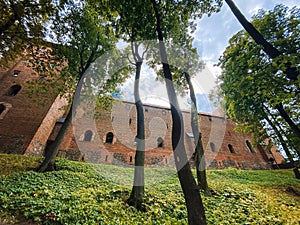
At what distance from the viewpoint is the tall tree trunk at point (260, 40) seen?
357cm

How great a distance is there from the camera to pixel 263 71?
4285 millimetres

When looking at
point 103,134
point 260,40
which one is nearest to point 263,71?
point 260,40

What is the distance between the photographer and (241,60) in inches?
199

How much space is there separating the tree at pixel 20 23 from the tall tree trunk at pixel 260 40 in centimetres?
711

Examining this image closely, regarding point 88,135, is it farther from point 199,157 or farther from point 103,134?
point 199,157

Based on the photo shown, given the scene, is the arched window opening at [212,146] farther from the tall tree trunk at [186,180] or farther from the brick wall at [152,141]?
the tall tree trunk at [186,180]

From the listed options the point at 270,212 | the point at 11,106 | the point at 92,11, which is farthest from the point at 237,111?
the point at 11,106

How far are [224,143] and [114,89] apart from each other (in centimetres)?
1538

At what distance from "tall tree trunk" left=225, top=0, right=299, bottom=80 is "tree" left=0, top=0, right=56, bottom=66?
7.11 m

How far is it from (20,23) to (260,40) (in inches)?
347

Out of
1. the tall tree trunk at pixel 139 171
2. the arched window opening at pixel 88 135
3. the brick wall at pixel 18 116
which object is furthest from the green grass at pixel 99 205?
the arched window opening at pixel 88 135

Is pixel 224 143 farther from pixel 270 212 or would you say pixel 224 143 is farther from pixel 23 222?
pixel 23 222

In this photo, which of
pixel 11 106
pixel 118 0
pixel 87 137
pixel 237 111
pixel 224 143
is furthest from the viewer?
pixel 224 143

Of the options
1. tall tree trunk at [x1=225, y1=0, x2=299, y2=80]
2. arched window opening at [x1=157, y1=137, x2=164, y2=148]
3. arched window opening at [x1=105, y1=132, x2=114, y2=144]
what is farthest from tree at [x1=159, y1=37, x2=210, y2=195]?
arched window opening at [x1=105, y1=132, x2=114, y2=144]
